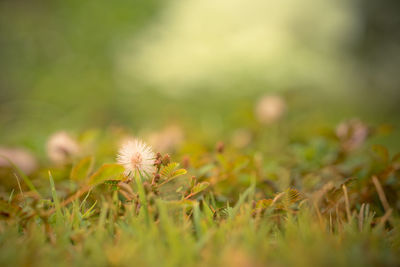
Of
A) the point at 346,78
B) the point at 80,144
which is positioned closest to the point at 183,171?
the point at 80,144

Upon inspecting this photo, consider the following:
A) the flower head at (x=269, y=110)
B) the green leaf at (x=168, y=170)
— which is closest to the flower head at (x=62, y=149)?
the green leaf at (x=168, y=170)

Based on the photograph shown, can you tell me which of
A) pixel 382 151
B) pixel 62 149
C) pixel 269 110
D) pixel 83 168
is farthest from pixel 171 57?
pixel 83 168

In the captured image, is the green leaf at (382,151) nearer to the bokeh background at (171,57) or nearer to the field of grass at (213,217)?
the field of grass at (213,217)

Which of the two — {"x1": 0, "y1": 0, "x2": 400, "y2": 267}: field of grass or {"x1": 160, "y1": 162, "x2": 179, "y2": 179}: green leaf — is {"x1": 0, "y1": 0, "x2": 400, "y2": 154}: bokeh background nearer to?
{"x1": 0, "y1": 0, "x2": 400, "y2": 267}: field of grass

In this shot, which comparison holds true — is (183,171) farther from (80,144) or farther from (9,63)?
(9,63)

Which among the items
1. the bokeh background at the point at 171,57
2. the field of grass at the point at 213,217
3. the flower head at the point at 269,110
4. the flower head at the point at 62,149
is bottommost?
the field of grass at the point at 213,217

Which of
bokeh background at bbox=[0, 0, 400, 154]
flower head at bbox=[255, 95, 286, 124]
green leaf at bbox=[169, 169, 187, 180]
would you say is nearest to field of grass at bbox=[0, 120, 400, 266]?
green leaf at bbox=[169, 169, 187, 180]

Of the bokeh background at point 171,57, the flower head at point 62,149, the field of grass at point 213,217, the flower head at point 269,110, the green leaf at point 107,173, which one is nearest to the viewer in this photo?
the field of grass at point 213,217

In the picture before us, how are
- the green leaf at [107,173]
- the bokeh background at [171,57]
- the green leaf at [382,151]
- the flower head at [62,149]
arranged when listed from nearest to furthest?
1. the green leaf at [107,173]
2. the green leaf at [382,151]
3. the flower head at [62,149]
4. the bokeh background at [171,57]
